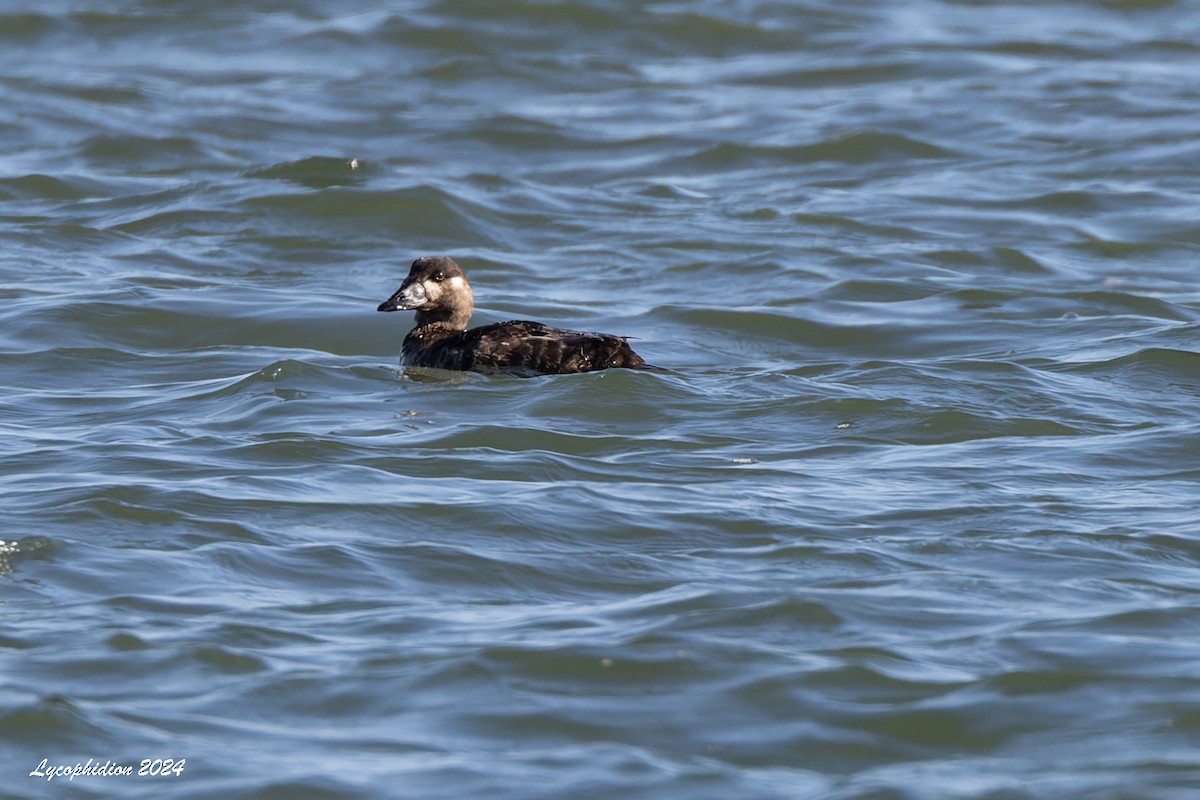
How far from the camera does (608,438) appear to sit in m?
8.70

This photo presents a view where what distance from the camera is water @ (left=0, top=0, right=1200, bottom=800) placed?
5672mm

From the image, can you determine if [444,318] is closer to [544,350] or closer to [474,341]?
[474,341]

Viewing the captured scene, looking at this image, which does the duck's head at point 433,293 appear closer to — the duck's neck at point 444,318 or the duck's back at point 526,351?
the duck's neck at point 444,318

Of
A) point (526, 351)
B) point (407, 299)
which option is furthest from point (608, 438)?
point (407, 299)

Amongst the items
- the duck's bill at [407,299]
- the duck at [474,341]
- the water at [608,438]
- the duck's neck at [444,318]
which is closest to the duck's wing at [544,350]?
the duck at [474,341]

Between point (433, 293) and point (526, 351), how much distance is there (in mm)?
1155

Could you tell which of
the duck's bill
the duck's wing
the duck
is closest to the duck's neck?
the duck

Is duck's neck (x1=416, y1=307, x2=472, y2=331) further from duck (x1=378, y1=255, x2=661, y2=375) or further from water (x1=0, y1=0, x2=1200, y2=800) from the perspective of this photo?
water (x1=0, y1=0, x2=1200, y2=800)

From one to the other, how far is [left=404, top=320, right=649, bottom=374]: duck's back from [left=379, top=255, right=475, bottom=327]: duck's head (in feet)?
1.21

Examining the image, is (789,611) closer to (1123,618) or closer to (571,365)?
(1123,618)

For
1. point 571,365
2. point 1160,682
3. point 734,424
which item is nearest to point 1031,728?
point 1160,682

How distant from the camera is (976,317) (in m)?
11.6

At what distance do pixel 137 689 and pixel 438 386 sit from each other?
3.94 m

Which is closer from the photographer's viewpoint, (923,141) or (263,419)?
(263,419)
